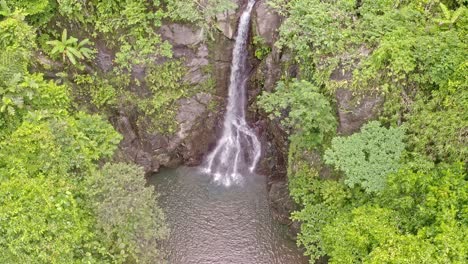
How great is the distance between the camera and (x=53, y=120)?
1203 centimetres

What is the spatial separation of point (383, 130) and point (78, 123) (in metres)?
9.74

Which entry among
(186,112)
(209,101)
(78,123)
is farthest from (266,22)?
(78,123)

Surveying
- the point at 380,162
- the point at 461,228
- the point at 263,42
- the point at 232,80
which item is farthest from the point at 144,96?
the point at 461,228

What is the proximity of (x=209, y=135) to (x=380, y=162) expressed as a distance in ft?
28.5

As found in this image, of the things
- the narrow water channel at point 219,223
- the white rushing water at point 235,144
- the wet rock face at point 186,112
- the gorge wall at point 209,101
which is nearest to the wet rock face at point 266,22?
the gorge wall at point 209,101

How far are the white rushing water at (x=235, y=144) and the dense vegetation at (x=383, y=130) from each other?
3.47 meters

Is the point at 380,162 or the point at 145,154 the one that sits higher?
the point at 380,162

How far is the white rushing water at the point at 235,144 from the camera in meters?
17.7

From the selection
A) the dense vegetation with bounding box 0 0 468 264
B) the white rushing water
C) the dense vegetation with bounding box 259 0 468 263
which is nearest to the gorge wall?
the white rushing water


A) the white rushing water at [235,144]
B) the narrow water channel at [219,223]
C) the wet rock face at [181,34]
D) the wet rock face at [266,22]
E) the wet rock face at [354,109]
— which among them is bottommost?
the narrow water channel at [219,223]

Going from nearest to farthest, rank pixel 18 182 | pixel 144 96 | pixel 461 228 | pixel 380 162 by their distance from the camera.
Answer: pixel 461 228, pixel 18 182, pixel 380 162, pixel 144 96

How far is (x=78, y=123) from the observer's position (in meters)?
13.4

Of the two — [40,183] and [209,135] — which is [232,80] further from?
[40,183]

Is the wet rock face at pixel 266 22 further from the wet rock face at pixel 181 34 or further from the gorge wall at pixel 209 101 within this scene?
the wet rock face at pixel 181 34
